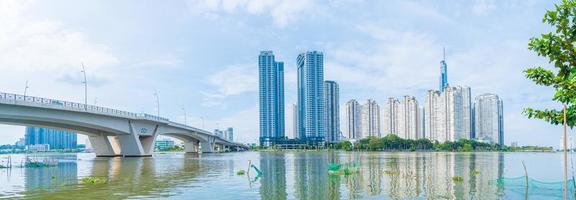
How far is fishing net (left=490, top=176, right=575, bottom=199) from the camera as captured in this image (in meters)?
27.8

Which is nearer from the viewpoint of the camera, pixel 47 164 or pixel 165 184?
pixel 165 184

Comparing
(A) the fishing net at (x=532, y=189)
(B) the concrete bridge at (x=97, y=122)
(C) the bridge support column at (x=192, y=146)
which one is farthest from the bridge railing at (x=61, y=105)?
(C) the bridge support column at (x=192, y=146)

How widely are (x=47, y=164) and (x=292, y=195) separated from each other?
43590mm

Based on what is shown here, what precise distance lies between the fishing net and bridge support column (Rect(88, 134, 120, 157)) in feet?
252

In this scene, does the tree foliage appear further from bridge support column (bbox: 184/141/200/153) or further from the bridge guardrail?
bridge support column (bbox: 184/141/200/153)

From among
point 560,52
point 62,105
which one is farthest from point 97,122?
point 560,52

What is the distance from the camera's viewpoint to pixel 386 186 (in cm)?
3266

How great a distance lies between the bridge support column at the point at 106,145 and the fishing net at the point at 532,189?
252ft

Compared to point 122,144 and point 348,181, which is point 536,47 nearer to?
point 348,181

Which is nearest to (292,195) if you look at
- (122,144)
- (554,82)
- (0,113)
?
(554,82)

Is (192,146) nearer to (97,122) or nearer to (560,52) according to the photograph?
(97,122)

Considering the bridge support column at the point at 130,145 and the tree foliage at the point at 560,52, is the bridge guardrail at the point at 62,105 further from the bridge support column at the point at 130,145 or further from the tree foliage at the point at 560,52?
the tree foliage at the point at 560,52

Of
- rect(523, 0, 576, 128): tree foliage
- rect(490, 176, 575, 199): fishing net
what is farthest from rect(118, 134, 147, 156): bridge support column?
rect(523, 0, 576, 128): tree foliage

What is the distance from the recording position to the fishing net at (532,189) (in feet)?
91.1
